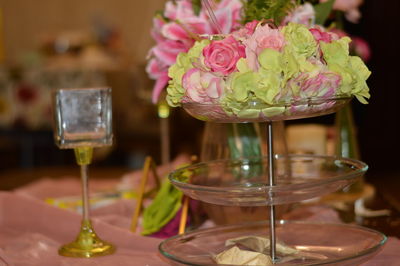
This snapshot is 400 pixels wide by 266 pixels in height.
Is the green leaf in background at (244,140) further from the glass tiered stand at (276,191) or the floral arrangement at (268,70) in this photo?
the floral arrangement at (268,70)

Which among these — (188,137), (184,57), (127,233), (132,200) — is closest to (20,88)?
(188,137)

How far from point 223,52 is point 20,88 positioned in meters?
3.58

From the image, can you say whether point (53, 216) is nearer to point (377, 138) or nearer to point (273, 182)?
point (273, 182)

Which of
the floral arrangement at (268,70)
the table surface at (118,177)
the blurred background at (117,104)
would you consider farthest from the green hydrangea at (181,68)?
the blurred background at (117,104)

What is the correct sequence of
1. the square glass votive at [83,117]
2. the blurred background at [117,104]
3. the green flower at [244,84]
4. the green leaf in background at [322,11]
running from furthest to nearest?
the blurred background at [117,104] < the green leaf in background at [322,11] < the square glass votive at [83,117] < the green flower at [244,84]

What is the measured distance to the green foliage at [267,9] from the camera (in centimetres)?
119

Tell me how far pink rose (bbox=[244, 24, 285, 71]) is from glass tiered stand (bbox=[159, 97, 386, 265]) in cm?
5

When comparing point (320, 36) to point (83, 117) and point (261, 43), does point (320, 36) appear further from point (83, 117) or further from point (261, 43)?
point (83, 117)

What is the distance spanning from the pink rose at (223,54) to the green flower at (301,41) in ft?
0.20

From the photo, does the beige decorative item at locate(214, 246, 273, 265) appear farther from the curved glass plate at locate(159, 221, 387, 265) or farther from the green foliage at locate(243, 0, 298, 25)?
the green foliage at locate(243, 0, 298, 25)

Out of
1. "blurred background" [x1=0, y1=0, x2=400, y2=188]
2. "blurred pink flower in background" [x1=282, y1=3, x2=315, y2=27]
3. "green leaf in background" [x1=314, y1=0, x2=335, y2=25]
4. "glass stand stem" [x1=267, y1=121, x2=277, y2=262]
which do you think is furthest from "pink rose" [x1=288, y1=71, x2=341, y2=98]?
"blurred background" [x1=0, y1=0, x2=400, y2=188]

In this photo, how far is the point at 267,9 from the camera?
120 centimetres

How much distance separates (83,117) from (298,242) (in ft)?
1.31

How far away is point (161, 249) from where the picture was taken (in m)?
1.05
